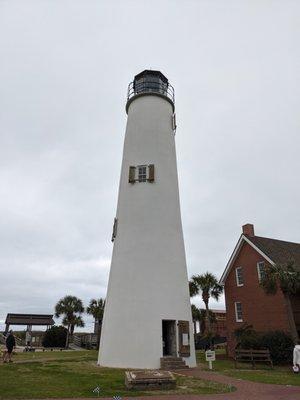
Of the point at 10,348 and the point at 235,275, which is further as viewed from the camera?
the point at 235,275

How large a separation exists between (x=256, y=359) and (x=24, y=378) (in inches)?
553

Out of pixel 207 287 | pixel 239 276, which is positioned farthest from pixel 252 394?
pixel 207 287

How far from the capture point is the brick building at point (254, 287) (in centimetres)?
2570

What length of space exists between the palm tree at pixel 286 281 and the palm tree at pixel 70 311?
28.2m

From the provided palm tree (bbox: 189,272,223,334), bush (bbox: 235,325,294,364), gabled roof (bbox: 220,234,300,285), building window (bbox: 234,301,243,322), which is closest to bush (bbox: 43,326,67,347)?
palm tree (bbox: 189,272,223,334)

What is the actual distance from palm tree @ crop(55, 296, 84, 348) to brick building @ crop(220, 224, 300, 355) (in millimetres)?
20790

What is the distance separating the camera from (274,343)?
22.7 meters

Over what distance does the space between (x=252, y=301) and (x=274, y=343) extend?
5700 mm

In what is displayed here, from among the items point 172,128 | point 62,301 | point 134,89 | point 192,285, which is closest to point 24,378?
point 172,128

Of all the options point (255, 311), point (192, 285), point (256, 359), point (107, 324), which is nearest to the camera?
point (107, 324)

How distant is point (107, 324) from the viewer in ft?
63.0

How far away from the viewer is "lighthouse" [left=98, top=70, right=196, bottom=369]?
59.0 feet

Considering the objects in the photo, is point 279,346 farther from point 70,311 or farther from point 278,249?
point 70,311

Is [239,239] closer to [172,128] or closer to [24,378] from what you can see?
[172,128]
